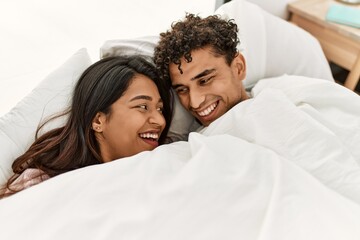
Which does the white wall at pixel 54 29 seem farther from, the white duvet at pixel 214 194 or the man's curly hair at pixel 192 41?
the white duvet at pixel 214 194

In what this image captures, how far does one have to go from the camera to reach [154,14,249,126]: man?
44.1 inches

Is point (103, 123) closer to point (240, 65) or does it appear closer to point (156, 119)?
point (156, 119)

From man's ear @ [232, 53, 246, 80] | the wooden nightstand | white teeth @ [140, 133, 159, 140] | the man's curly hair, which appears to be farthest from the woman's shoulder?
the wooden nightstand

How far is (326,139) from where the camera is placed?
907 millimetres

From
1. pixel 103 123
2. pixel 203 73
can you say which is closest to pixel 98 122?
pixel 103 123

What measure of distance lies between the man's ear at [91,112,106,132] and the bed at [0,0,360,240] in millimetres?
114

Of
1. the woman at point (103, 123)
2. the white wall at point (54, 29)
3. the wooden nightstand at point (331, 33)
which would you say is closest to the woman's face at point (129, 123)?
the woman at point (103, 123)

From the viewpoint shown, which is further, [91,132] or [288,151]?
[91,132]

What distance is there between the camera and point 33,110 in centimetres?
96

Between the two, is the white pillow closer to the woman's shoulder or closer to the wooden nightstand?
the woman's shoulder

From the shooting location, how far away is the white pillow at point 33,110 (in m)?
0.89

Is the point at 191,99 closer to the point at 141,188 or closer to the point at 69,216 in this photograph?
the point at 141,188

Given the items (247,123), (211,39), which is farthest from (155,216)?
(211,39)

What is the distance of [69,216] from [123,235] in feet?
0.41
